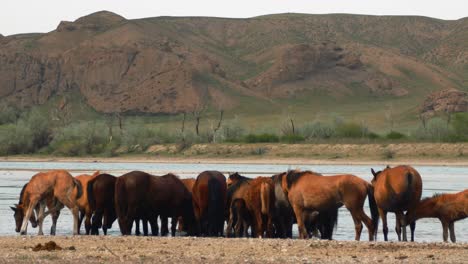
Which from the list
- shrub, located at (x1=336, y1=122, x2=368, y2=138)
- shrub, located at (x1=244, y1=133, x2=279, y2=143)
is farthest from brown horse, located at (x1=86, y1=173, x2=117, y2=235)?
shrub, located at (x1=336, y1=122, x2=368, y2=138)

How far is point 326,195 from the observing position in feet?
59.9

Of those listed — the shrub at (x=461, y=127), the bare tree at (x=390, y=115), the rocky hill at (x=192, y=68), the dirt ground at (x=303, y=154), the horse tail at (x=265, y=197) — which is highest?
the rocky hill at (x=192, y=68)

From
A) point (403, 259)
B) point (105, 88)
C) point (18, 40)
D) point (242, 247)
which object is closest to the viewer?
point (403, 259)

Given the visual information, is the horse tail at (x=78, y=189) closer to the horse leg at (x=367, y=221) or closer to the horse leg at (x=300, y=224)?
the horse leg at (x=300, y=224)

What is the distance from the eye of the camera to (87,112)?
13975cm

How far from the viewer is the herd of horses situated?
18.4 meters

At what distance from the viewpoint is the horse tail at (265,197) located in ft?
63.9

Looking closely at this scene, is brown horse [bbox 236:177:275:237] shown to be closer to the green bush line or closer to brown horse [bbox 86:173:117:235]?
brown horse [bbox 86:173:117:235]

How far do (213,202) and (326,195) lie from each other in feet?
8.25

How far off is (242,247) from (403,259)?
9.01ft

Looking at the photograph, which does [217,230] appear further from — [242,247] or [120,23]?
[120,23]

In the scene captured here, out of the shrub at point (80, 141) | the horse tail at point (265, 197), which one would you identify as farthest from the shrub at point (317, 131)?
the horse tail at point (265, 197)

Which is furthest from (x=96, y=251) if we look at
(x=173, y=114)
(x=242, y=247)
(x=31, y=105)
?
(x=31, y=105)

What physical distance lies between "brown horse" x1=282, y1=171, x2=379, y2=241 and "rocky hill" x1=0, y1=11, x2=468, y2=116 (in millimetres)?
116129
